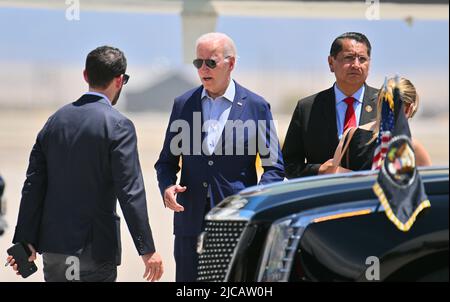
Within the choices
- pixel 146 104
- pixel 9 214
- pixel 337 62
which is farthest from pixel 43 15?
pixel 337 62

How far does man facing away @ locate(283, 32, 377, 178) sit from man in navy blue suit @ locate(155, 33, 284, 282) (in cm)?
32

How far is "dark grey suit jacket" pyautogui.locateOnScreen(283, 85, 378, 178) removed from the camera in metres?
5.72

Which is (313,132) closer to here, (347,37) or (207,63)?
(347,37)

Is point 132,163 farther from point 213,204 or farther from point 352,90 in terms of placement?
point 352,90

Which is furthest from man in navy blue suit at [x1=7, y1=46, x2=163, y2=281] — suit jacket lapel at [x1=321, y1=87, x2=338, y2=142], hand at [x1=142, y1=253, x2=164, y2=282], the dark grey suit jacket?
suit jacket lapel at [x1=321, y1=87, x2=338, y2=142]

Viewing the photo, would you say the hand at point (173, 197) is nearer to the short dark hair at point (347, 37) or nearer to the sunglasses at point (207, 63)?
the sunglasses at point (207, 63)

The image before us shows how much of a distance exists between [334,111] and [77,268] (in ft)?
5.81

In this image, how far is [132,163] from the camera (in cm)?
502

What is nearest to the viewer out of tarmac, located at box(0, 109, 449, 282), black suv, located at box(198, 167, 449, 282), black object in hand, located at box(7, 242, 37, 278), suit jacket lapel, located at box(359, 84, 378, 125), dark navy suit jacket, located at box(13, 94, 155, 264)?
black suv, located at box(198, 167, 449, 282)

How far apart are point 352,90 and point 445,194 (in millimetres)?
1754

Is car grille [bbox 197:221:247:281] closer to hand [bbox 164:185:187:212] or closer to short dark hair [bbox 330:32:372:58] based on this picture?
hand [bbox 164:185:187:212]

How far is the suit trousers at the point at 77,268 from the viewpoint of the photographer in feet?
16.5

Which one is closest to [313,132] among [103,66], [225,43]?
[225,43]

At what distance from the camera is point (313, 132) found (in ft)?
18.9
